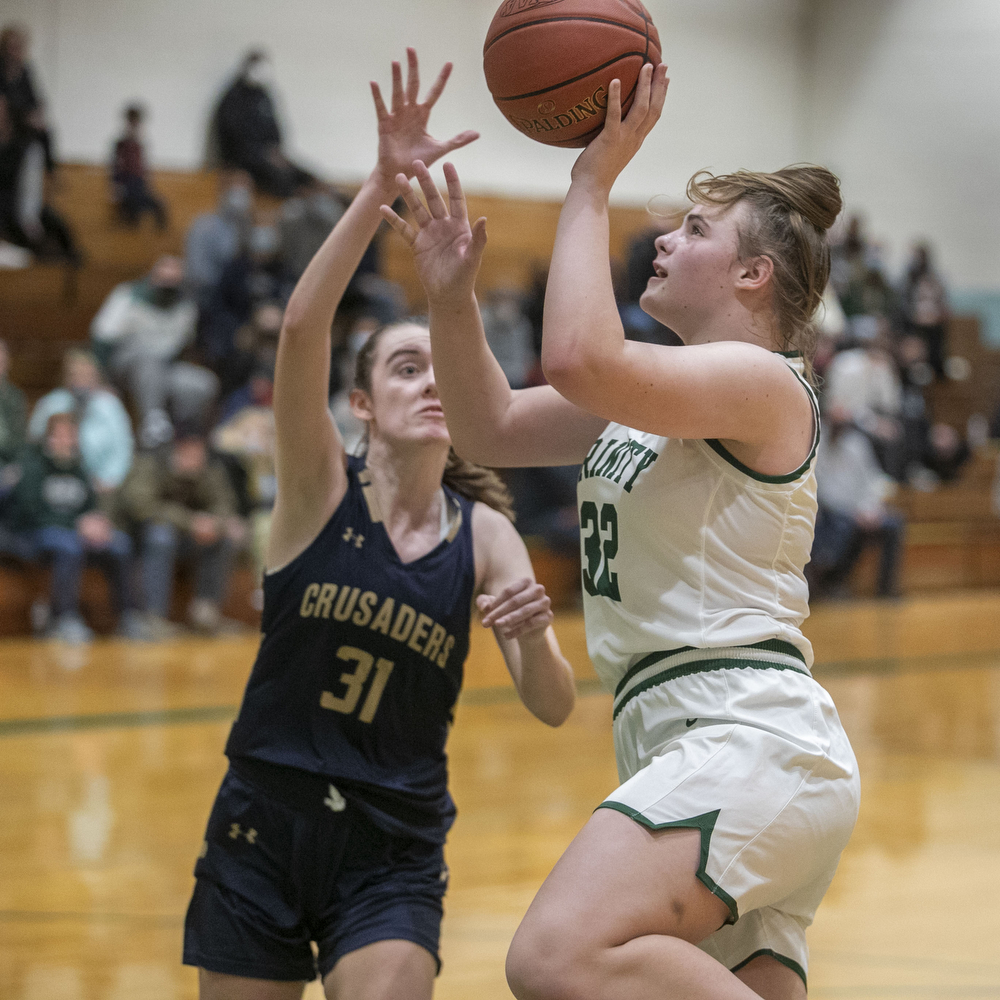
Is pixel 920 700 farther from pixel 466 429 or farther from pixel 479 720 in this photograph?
pixel 466 429

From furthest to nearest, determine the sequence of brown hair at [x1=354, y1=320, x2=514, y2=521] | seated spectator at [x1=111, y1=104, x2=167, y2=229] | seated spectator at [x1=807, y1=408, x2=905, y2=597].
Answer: seated spectator at [x1=111, y1=104, x2=167, y2=229] → seated spectator at [x1=807, y1=408, x2=905, y2=597] → brown hair at [x1=354, y1=320, x2=514, y2=521]

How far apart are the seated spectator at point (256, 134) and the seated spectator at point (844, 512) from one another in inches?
257

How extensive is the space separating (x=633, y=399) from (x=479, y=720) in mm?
5131

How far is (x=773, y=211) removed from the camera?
6.84 feet

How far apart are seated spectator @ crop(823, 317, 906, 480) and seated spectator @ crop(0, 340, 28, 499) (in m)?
7.16

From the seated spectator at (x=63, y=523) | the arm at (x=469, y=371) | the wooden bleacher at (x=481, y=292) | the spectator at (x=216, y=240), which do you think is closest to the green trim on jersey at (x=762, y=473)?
the arm at (x=469, y=371)

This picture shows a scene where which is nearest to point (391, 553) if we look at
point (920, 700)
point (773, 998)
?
point (773, 998)

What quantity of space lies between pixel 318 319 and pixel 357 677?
0.70 m

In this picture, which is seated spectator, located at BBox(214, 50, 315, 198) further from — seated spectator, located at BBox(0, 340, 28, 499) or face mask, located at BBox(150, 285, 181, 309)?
seated spectator, located at BBox(0, 340, 28, 499)

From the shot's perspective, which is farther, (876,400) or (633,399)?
(876,400)

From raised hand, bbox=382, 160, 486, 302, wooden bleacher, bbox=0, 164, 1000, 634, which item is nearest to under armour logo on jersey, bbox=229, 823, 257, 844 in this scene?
raised hand, bbox=382, 160, 486, 302

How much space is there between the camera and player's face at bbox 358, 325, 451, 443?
104 inches

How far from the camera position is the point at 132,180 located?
1334 cm

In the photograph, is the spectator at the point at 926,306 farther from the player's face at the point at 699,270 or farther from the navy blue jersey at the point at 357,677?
the player's face at the point at 699,270
